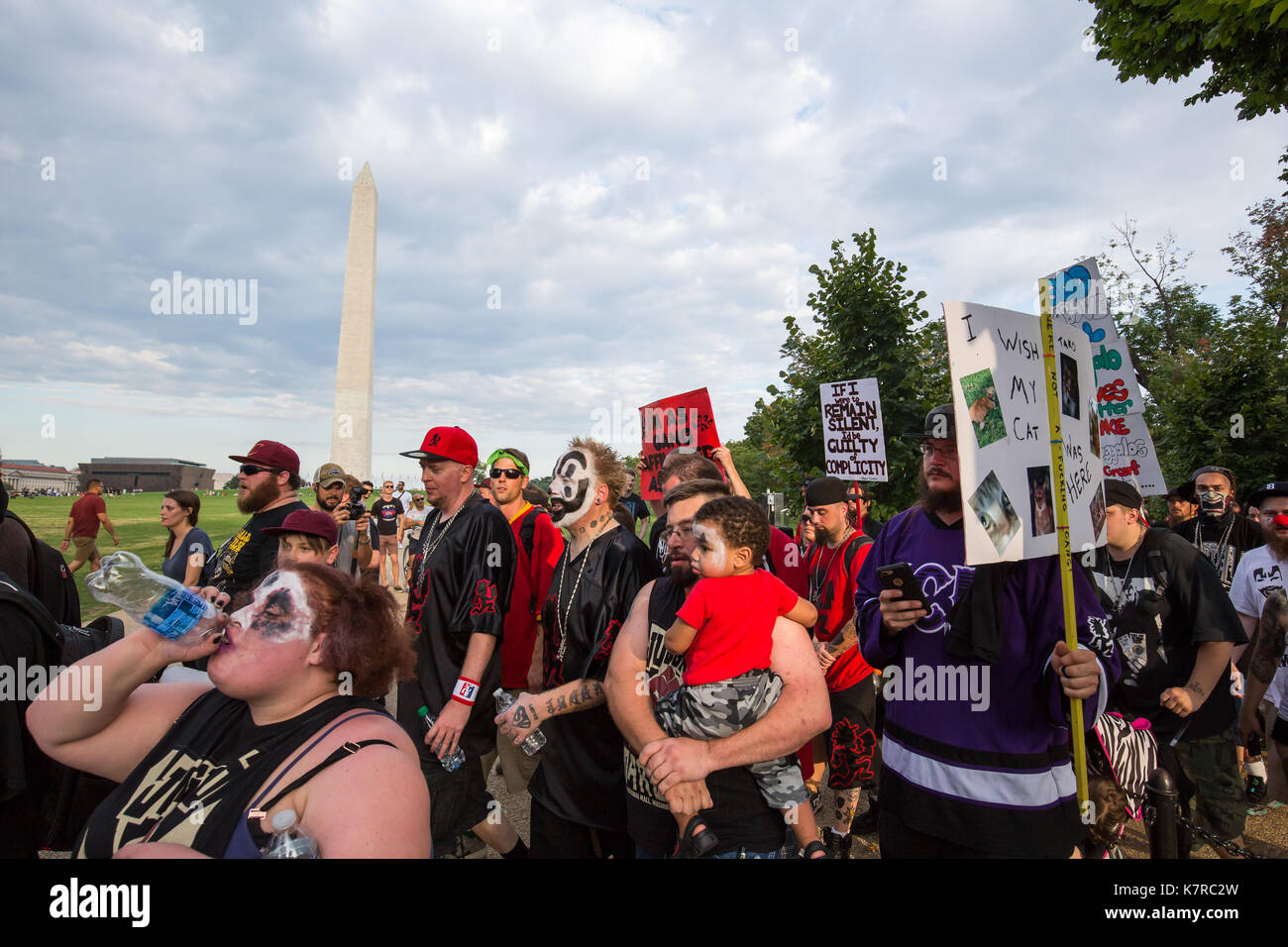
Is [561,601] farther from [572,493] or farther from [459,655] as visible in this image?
[459,655]

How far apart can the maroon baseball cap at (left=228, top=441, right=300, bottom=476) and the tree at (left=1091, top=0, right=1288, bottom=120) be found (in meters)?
10.1

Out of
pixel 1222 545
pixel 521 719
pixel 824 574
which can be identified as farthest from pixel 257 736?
pixel 1222 545

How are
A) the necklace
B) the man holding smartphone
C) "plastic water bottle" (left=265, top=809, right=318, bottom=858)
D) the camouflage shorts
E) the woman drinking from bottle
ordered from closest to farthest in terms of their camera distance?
"plastic water bottle" (left=265, top=809, right=318, bottom=858)
the woman drinking from bottle
the man holding smartphone
the camouflage shorts
the necklace

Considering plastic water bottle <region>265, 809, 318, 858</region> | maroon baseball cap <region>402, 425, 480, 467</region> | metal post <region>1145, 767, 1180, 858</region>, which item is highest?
maroon baseball cap <region>402, 425, 480, 467</region>

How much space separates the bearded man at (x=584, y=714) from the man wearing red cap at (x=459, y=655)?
0.47 metres

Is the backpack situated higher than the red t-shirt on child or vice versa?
the backpack

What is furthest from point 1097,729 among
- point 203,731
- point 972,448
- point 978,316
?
point 203,731

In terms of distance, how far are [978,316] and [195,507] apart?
6896mm

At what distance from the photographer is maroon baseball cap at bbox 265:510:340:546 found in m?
3.72

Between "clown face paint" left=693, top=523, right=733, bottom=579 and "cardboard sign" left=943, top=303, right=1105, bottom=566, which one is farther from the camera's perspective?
"clown face paint" left=693, top=523, right=733, bottom=579

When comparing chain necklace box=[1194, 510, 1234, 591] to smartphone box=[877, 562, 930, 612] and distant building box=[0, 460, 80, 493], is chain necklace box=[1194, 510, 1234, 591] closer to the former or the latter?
smartphone box=[877, 562, 930, 612]

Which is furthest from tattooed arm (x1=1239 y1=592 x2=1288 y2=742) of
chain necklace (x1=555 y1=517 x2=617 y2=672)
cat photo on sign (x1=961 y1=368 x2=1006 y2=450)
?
chain necklace (x1=555 y1=517 x2=617 y2=672)

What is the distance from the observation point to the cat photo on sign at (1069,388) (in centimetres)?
229
